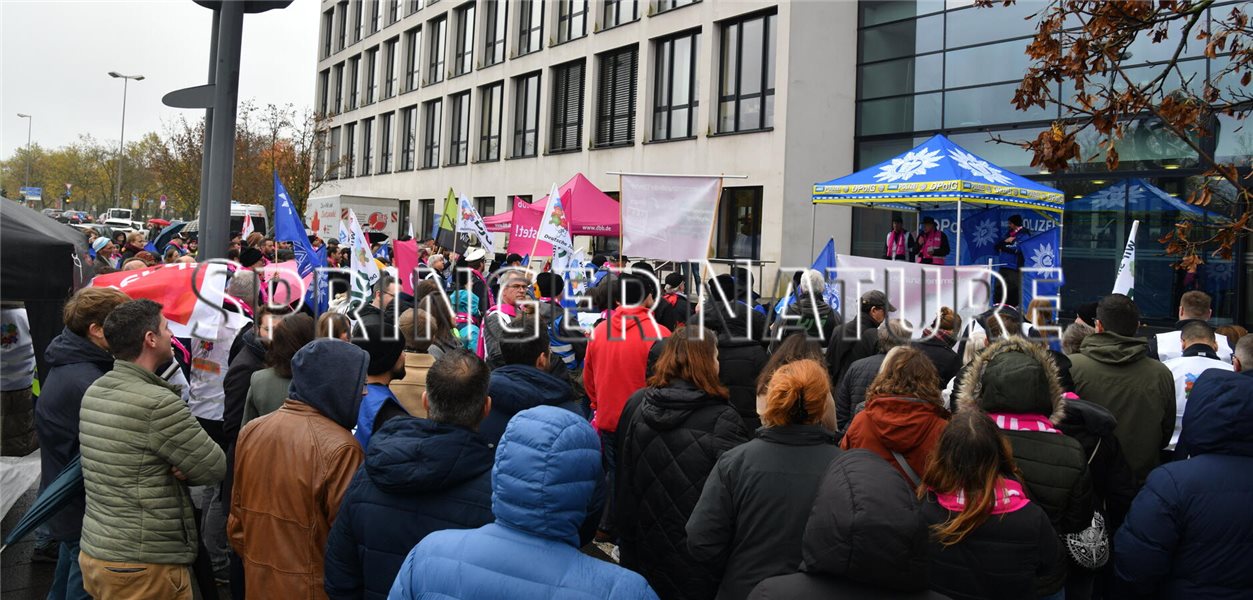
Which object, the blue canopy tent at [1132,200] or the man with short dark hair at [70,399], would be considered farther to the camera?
the blue canopy tent at [1132,200]

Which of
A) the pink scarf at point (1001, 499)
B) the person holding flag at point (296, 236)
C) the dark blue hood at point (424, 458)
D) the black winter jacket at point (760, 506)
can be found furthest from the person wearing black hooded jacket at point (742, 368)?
the person holding flag at point (296, 236)

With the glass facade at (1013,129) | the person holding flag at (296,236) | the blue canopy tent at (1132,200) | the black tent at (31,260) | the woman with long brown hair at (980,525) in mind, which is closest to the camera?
the woman with long brown hair at (980,525)

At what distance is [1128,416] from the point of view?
4.87 metres

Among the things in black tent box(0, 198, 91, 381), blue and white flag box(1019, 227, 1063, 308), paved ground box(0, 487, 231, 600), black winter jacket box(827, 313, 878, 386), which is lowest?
paved ground box(0, 487, 231, 600)

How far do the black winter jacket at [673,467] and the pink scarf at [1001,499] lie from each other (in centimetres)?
123

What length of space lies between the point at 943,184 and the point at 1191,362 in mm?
6317

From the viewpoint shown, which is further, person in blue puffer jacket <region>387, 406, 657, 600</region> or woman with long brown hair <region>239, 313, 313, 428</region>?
woman with long brown hair <region>239, 313, 313, 428</region>

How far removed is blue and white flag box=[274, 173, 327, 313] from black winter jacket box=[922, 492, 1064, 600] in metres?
6.76

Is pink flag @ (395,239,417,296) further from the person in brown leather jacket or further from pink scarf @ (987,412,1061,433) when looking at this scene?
pink scarf @ (987,412,1061,433)

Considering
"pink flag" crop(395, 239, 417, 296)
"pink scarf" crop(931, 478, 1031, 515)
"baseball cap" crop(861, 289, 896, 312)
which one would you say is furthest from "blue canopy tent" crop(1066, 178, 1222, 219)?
"pink scarf" crop(931, 478, 1031, 515)

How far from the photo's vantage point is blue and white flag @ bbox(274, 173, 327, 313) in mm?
8445

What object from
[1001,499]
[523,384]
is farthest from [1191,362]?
[523,384]

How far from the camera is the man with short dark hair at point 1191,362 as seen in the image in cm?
537

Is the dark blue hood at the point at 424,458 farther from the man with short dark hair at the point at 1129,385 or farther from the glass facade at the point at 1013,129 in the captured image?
the glass facade at the point at 1013,129
